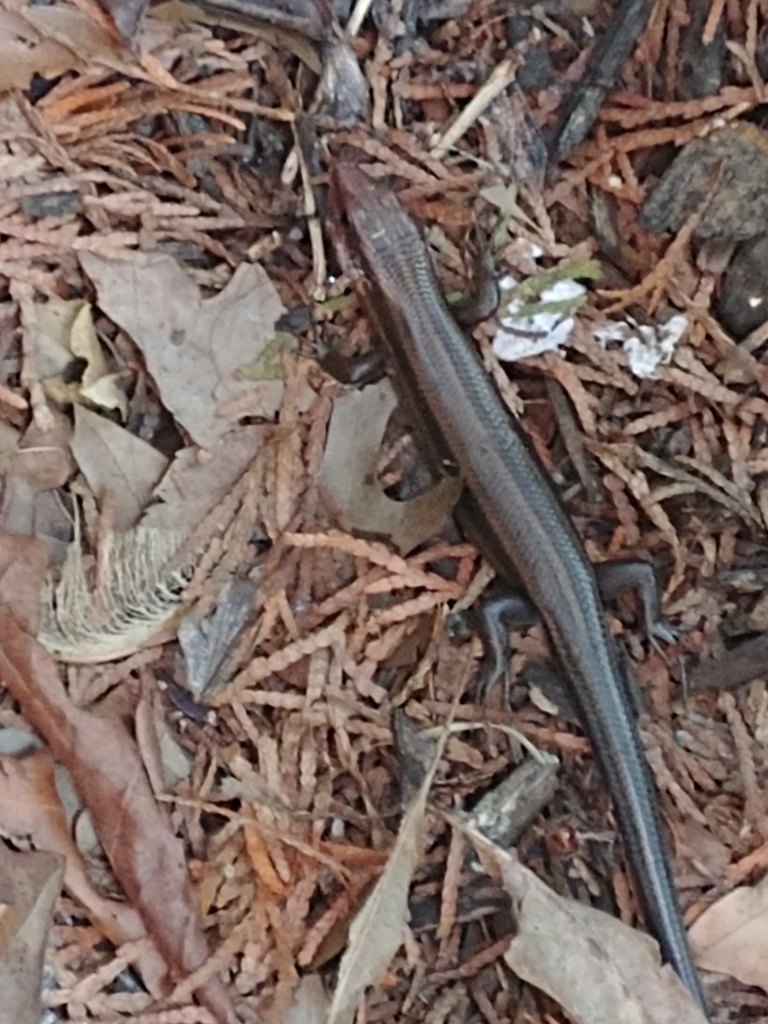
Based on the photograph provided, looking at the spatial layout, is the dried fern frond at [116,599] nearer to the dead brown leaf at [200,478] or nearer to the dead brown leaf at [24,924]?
the dead brown leaf at [200,478]

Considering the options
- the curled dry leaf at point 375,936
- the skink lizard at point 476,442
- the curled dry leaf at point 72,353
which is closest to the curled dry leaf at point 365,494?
the skink lizard at point 476,442

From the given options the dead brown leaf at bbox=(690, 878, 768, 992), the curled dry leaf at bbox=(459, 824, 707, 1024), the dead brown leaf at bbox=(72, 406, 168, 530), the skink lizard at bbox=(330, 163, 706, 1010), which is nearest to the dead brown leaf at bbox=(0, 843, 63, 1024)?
the dead brown leaf at bbox=(72, 406, 168, 530)

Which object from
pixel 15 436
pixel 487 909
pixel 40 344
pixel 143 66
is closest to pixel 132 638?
pixel 15 436

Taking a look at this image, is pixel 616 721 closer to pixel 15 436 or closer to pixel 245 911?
pixel 245 911

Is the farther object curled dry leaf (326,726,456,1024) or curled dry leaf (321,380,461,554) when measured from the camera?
curled dry leaf (321,380,461,554)

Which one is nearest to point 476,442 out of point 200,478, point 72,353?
point 200,478

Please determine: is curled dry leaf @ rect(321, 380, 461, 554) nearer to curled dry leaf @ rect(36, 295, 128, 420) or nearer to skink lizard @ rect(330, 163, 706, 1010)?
skink lizard @ rect(330, 163, 706, 1010)
